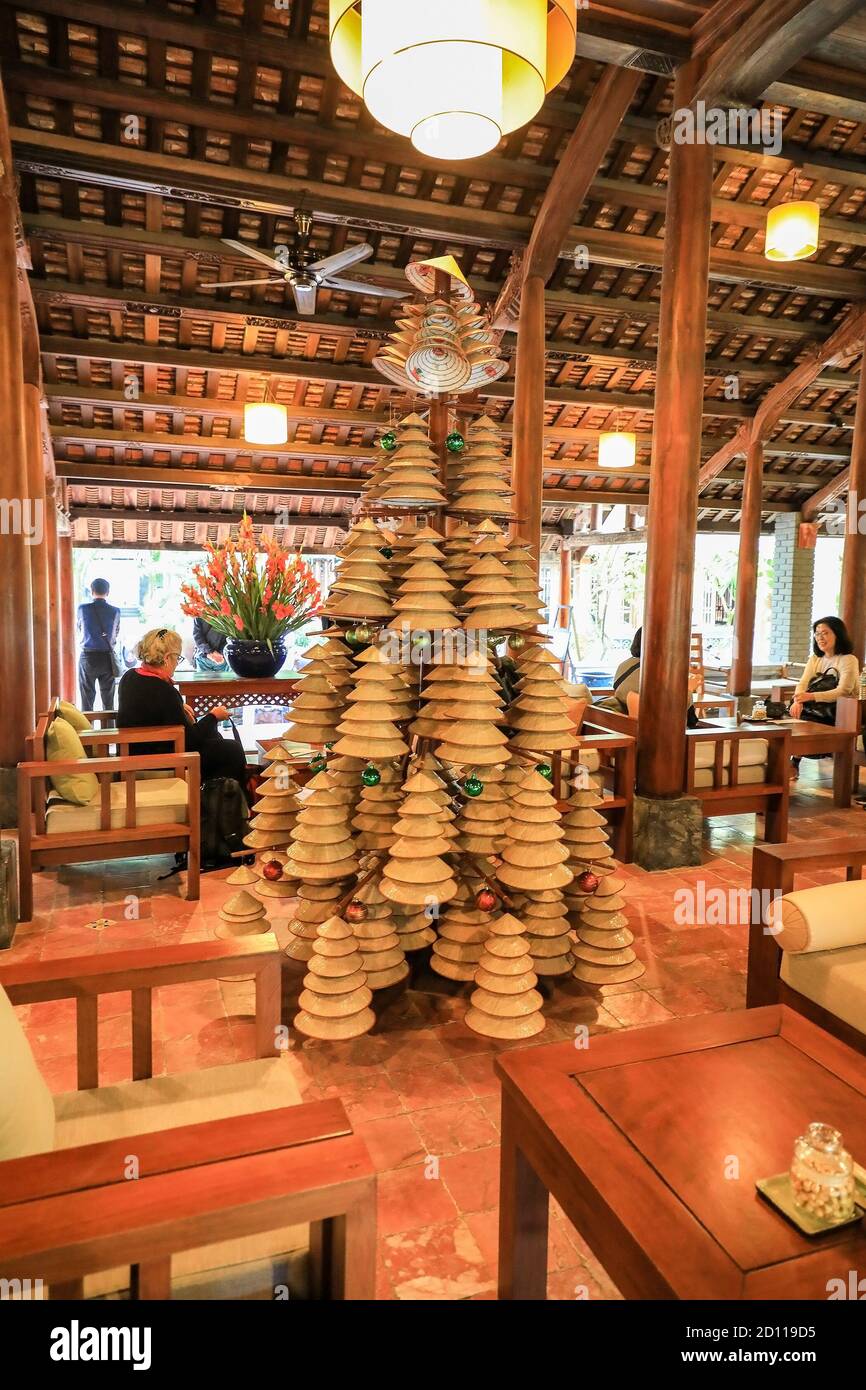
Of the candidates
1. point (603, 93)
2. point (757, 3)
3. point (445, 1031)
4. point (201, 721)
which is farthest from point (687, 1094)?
point (603, 93)

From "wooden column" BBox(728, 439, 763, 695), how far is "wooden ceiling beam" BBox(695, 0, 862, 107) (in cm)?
648

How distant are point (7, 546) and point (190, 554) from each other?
9.17m

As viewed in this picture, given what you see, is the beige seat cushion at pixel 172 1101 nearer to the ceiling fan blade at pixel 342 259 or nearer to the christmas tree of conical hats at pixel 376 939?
the christmas tree of conical hats at pixel 376 939

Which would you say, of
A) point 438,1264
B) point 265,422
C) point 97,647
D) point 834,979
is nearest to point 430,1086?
point 438,1264

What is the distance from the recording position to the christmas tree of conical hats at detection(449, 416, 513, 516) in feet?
10.0

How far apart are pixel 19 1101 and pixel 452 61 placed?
2.16 m

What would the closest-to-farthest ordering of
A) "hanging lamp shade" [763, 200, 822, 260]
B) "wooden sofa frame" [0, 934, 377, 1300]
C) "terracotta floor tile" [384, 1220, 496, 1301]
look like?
"wooden sofa frame" [0, 934, 377, 1300] < "terracotta floor tile" [384, 1220, 496, 1301] < "hanging lamp shade" [763, 200, 822, 260]

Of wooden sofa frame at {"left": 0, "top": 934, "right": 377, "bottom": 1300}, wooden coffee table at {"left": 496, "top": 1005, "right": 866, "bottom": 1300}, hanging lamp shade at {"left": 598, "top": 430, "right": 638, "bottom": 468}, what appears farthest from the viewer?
hanging lamp shade at {"left": 598, "top": 430, "right": 638, "bottom": 468}

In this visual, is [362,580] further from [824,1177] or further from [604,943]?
[824,1177]

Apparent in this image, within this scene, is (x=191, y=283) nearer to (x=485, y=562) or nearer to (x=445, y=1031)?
(x=485, y=562)

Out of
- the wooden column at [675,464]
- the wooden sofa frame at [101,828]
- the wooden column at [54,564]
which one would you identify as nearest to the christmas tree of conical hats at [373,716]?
the wooden sofa frame at [101,828]

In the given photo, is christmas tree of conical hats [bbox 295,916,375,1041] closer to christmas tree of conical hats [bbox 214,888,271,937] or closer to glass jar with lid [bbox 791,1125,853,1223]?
christmas tree of conical hats [bbox 214,888,271,937]

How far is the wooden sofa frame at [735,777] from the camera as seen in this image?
4695 mm

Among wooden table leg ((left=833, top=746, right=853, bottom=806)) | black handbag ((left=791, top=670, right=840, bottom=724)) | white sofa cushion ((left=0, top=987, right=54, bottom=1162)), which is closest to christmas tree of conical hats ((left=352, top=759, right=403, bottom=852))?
white sofa cushion ((left=0, top=987, right=54, bottom=1162))
